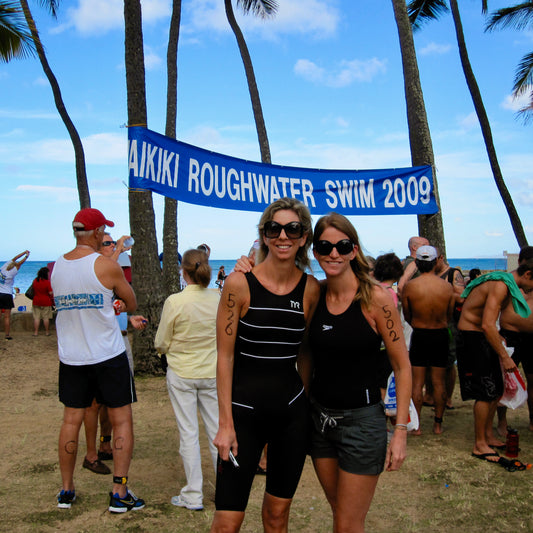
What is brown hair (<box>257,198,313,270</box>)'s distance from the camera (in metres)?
2.72

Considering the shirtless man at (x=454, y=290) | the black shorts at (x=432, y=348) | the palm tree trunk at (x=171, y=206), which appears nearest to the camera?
the black shorts at (x=432, y=348)

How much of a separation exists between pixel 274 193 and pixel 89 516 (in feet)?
16.6

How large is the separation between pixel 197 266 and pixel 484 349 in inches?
120

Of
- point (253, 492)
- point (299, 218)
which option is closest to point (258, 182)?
point (253, 492)

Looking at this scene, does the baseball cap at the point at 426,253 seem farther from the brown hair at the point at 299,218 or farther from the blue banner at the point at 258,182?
the brown hair at the point at 299,218

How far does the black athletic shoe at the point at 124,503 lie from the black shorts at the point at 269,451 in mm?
1726

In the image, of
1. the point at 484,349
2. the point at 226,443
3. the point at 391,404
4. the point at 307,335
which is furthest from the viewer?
the point at 484,349

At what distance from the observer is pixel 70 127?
14898 mm

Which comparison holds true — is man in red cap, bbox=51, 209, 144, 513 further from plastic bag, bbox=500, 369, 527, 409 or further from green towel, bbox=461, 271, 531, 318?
plastic bag, bbox=500, 369, 527, 409

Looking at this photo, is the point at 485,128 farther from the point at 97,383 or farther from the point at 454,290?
the point at 97,383

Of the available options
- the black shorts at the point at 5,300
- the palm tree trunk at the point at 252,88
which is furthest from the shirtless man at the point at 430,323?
the black shorts at the point at 5,300

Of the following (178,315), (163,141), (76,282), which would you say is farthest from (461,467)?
(163,141)

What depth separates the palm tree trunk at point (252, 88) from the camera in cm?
1345

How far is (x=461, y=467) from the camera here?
496 centimetres
